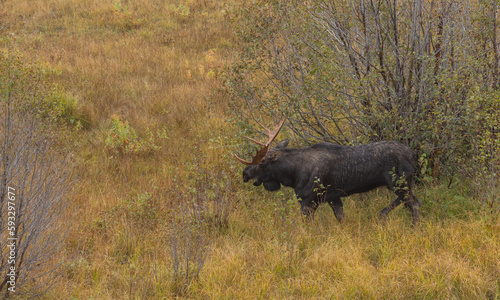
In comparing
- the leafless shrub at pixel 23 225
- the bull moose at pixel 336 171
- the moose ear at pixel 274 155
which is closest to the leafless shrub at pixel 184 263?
the leafless shrub at pixel 23 225

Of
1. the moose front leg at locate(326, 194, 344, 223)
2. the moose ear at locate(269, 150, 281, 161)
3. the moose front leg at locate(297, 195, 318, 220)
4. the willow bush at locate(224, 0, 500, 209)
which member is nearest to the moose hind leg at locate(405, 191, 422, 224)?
the willow bush at locate(224, 0, 500, 209)

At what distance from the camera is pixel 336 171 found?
6195 mm

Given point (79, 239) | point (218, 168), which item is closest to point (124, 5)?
point (218, 168)

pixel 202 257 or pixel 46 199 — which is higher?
pixel 46 199

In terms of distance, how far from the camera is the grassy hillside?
483cm

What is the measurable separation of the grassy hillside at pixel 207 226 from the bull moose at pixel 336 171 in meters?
0.30

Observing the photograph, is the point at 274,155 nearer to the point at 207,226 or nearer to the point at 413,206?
the point at 207,226

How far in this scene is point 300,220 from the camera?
5.79 metres

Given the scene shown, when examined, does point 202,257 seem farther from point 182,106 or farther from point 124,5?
point 124,5

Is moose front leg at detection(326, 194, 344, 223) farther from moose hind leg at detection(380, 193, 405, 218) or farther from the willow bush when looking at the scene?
the willow bush

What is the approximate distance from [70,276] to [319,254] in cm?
Answer: 285

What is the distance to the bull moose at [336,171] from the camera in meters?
5.96

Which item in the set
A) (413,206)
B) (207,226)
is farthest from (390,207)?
(207,226)

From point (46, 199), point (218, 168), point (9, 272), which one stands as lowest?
point (218, 168)
